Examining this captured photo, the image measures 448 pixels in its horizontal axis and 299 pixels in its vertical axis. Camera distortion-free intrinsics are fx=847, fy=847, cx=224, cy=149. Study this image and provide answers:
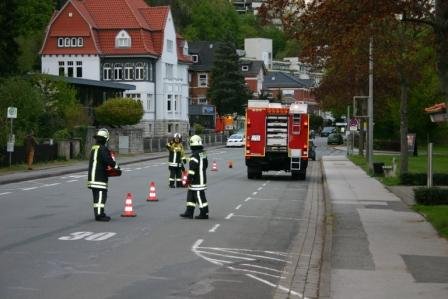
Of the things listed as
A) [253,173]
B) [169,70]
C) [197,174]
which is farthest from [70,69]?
[197,174]

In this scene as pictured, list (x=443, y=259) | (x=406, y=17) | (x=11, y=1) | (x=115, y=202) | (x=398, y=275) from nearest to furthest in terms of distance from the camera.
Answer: (x=398, y=275) → (x=443, y=259) → (x=406, y=17) → (x=115, y=202) → (x=11, y=1)

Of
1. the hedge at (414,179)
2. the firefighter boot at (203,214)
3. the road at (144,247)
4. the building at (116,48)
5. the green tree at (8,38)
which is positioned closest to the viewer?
the road at (144,247)

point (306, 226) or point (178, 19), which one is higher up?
point (178, 19)

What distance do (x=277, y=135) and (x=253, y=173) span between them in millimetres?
2322

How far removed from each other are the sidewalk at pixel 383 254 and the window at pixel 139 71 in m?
61.6

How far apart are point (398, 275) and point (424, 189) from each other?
11.8 meters

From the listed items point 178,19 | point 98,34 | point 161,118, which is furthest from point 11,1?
point 178,19

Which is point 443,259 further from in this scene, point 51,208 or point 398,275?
point 51,208

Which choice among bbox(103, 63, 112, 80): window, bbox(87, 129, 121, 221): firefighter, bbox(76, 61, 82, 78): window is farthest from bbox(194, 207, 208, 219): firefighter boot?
bbox(76, 61, 82, 78): window

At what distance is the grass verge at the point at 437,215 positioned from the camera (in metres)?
16.8

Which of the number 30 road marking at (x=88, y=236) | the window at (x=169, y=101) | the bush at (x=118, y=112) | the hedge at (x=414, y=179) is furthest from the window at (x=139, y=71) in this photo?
the number 30 road marking at (x=88, y=236)

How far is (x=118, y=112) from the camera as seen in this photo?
6625cm

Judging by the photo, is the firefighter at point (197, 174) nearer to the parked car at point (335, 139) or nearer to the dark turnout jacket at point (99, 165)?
the dark turnout jacket at point (99, 165)

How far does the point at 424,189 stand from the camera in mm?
22641
